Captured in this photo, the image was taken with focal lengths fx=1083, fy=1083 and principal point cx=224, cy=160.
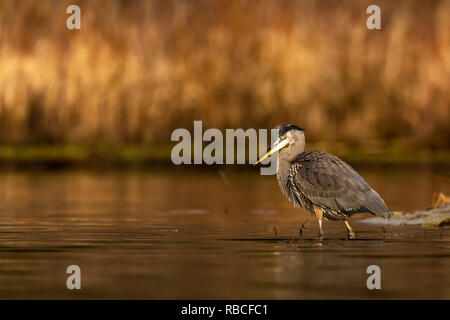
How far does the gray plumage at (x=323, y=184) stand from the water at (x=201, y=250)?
0.43 meters

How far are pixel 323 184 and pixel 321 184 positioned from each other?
1.0 inches

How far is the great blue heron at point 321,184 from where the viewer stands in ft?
45.5

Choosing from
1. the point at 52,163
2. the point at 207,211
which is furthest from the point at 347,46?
the point at 207,211

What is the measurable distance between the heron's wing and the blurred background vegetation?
17.6m

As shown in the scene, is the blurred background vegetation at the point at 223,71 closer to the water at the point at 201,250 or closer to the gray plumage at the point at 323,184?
the water at the point at 201,250

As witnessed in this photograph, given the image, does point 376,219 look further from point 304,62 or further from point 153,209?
point 304,62

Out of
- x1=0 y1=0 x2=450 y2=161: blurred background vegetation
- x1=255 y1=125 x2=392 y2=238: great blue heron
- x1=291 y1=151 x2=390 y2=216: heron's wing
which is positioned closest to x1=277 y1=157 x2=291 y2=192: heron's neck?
x1=255 y1=125 x2=392 y2=238: great blue heron

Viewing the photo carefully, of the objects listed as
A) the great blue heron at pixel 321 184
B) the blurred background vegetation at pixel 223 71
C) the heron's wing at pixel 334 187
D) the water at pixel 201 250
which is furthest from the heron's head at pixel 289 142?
the blurred background vegetation at pixel 223 71

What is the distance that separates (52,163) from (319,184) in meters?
25.3

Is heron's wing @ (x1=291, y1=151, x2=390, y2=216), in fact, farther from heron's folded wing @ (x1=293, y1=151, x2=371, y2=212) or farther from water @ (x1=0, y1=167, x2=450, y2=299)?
water @ (x1=0, y1=167, x2=450, y2=299)

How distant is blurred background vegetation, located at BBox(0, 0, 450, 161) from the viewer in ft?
106

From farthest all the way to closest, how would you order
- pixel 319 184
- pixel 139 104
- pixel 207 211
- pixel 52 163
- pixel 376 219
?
pixel 52 163 → pixel 139 104 → pixel 207 211 → pixel 376 219 → pixel 319 184

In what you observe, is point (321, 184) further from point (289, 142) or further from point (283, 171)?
point (289, 142)

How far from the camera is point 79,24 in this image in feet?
107
